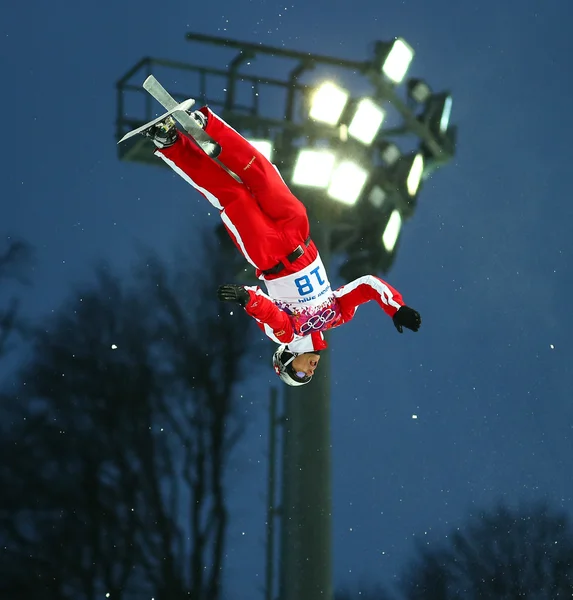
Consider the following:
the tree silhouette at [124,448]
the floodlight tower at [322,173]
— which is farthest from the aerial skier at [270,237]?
the tree silhouette at [124,448]

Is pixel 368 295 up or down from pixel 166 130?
down

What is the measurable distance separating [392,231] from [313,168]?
1.38 meters

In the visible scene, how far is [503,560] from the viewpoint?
57.5ft

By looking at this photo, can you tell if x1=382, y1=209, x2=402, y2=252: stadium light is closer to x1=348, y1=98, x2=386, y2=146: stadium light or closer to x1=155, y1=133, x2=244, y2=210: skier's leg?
x1=348, y1=98, x2=386, y2=146: stadium light

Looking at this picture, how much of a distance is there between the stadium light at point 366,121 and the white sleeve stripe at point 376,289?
3.81 m

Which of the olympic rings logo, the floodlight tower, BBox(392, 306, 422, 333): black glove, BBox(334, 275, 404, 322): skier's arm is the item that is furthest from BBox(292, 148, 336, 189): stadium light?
BBox(392, 306, 422, 333): black glove

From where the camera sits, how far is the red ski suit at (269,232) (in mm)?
5211

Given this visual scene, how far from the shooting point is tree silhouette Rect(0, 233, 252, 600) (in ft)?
42.0

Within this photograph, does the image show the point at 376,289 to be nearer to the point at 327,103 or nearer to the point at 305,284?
the point at 305,284

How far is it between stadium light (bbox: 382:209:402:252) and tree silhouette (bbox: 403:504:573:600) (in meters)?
9.90

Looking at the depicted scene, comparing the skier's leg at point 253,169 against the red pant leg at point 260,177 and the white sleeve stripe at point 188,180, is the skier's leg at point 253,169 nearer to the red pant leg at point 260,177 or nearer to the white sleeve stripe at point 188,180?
the red pant leg at point 260,177

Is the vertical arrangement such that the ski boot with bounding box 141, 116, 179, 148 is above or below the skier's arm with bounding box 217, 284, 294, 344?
above

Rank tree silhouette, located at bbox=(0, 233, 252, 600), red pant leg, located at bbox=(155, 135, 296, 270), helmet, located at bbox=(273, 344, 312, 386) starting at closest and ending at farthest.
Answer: red pant leg, located at bbox=(155, 135, 296, 270), helmet, located at bbox=(273, 344, 312, 386), tree silhouette, located at bbox=(0, 233, 252, 600)

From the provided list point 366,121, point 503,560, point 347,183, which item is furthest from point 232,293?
point 503,560
